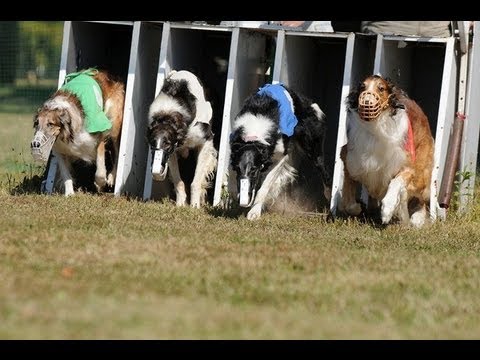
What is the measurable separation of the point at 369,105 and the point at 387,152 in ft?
2.16

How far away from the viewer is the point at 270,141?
10000mm

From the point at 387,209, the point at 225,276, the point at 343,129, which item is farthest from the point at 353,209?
the point at 225,276

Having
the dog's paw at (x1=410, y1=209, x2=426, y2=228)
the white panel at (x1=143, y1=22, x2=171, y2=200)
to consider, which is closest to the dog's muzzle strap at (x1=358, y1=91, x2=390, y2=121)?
the dog's paw at (x1=410, y1=209, x2=426, y2=228)

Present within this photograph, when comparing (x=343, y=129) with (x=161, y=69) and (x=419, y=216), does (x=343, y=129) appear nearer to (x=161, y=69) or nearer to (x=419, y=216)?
(x=419, y=216)

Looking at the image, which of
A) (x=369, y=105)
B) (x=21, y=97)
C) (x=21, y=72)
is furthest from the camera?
(x=21, y=97)

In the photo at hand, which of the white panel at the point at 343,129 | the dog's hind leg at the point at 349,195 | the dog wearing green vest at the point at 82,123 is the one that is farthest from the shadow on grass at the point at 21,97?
the dog's hind leg at the point at 349,195

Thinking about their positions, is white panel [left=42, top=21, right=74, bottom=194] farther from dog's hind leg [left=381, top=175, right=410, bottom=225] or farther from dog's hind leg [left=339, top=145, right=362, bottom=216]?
dog's hind leg [left=381, top=175, right=410, bottom=225]

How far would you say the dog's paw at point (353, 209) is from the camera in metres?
10.3

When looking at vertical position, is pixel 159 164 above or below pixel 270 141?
below

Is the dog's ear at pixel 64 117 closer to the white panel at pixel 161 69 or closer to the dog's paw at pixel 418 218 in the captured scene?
the white panel at pixel 161 69

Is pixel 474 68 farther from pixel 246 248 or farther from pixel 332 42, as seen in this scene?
pixel 246 248

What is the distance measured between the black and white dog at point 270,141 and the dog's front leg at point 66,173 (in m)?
1.74
